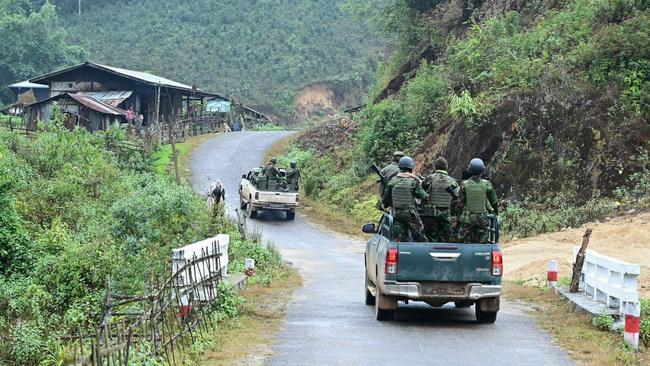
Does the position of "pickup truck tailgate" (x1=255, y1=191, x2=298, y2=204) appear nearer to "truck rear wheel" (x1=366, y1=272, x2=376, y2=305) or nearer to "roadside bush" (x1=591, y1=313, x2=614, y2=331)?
"truck rear wheel" (x1=366, y1=272, x2=376, y2=305)

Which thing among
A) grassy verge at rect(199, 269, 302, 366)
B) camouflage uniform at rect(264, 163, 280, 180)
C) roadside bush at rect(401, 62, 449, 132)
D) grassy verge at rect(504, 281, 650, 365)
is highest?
roadside bush at rect(401, 62, 449, 132)

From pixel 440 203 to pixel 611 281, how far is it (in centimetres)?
297

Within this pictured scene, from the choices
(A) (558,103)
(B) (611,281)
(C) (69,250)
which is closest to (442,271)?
(B) (611,281)

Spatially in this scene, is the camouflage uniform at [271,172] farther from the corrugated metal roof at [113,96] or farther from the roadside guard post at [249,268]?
the corrugated metal roof at [113,96]

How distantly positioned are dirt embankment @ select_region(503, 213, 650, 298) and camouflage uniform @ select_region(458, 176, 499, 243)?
6156mm

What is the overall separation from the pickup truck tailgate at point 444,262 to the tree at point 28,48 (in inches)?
2616

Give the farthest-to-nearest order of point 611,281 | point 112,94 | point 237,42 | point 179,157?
point 237,42, point 112,94, point 179,157, point 611,281

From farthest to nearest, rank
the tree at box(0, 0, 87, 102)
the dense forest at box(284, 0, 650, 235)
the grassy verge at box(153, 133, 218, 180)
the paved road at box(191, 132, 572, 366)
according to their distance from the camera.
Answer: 1. the tree at box(0, 0, 87, 102)
2. the grassy verge at box(153, 133, 218, 180)
3. the dense forest at box(284, 0, 650, 235)
4. the paved road at box(191, 132, 572, 366)

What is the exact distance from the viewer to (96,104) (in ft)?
177

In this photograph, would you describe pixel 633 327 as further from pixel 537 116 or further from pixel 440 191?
pixel 537 116

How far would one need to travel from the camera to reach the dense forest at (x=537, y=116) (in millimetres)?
30406

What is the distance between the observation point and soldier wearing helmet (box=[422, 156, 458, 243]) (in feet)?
49.3

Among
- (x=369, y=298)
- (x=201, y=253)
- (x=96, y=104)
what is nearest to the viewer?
(x=201, y=253)

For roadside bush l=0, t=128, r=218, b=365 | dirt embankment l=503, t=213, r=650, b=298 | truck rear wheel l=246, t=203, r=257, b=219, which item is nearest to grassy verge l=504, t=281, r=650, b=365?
dirt embankment l=503, t=213, r=650, b=298
